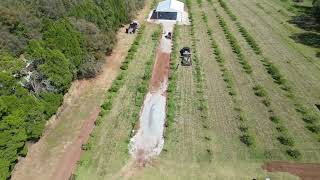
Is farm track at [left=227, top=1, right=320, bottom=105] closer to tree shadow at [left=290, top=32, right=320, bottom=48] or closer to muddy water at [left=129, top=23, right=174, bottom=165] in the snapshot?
tree shadow at [left=290, top=32, right=320, bottom=48]

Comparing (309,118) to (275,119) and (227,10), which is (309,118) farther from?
(227,10)

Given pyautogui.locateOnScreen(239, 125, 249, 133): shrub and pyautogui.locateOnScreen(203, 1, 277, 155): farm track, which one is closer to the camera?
pyautogui.locateOnScreen(203, 1, 277, 155): farm track

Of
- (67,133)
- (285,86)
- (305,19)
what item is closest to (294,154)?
(285,86)

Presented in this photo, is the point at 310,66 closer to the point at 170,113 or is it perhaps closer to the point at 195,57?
the point at 195,57

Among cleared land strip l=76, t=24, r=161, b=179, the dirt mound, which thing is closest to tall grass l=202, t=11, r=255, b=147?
the dirt mound

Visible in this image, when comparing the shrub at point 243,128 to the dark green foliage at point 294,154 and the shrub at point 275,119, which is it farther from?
the dark green foliage at point 294,154

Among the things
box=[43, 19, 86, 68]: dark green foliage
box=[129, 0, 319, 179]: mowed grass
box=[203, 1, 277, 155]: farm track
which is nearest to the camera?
box=[129, 0, 319, 179]: mowed grass

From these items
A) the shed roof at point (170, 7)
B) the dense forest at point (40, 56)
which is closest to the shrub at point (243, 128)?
the dense forest at point (40, 56)

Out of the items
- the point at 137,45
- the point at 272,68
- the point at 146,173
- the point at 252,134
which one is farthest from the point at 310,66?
the point at 146,173
